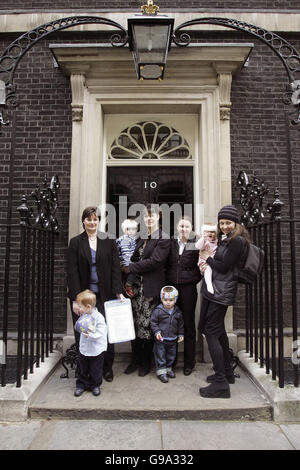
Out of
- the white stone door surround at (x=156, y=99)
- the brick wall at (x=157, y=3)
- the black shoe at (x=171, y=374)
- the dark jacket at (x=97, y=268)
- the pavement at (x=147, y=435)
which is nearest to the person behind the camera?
the pavement at (x=147, y=435)

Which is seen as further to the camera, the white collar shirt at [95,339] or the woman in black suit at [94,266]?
the woman in black suit at [94,266]

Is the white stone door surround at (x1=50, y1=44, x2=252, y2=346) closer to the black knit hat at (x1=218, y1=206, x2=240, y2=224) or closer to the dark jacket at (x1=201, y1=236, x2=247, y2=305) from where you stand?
the black knit hat at (x1=218, y1=206, x2=240, y2=224)

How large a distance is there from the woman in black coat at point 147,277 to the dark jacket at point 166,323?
0.42 feet

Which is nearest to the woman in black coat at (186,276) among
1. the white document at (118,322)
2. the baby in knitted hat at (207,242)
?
the baby in knitted hat at (207,242)

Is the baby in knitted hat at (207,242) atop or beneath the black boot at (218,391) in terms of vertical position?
atop

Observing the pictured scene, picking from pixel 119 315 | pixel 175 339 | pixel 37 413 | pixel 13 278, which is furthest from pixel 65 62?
pixel 37 413

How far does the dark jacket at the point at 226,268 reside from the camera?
11.7 feet

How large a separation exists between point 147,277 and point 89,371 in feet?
3.95

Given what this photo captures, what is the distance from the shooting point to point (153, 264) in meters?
4.07

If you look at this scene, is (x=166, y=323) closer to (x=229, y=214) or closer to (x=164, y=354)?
(x=164, y=354)

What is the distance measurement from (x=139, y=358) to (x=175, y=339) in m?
0.61

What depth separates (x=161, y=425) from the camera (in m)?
3.29

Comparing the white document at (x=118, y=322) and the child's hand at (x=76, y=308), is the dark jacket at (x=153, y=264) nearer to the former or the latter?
the white document at (x=118, y=322)
